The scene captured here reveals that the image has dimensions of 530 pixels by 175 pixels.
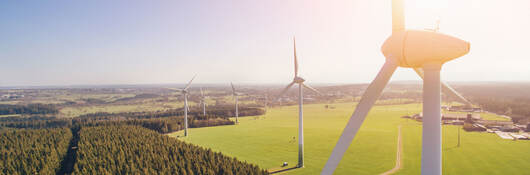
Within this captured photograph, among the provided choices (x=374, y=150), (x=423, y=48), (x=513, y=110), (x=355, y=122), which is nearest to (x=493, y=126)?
(x=513, y=110)

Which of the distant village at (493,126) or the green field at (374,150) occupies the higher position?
the distant village at (493,126)

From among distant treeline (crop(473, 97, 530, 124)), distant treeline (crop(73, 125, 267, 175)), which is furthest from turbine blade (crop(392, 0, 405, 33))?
distant treeline (crop(473, 97, 530, 124))

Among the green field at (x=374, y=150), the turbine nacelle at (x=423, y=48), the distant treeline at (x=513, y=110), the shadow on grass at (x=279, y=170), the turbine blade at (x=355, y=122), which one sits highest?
the turbine nacelle at (x=423, y=48)

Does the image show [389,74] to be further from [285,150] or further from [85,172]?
[285,150]

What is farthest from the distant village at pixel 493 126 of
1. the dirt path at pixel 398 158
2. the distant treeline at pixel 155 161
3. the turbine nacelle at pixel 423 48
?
the turbine nacelle at pixel 423 48

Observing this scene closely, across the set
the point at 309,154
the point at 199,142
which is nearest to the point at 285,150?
the point at 309,154

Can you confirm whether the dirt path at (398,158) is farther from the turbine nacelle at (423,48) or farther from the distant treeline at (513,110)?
the distant treeline at (513,110)
